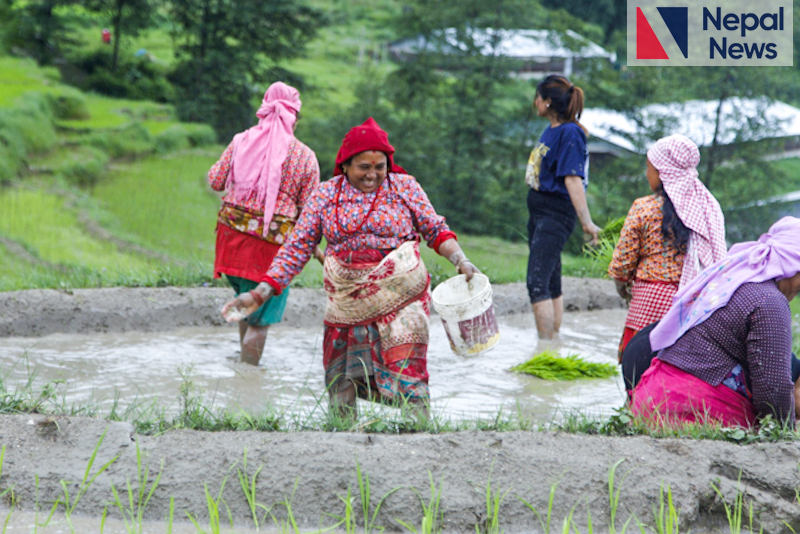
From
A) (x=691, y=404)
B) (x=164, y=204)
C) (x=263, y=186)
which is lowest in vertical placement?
(x=691, y=404)

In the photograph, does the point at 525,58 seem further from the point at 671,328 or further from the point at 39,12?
the point at 671,328

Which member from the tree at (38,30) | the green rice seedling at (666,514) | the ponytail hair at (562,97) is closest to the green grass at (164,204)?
the tree at (38,30)

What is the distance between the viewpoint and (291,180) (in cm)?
498

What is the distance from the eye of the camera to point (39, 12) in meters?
19.0

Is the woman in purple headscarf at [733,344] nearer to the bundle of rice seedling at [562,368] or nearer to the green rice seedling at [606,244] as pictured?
the bundle of rice seedling at [562,368]

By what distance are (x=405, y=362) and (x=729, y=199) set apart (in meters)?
15.1

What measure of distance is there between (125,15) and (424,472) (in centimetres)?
1948

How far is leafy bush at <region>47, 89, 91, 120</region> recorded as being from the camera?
15.8 m

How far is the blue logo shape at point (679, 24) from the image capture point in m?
19.0

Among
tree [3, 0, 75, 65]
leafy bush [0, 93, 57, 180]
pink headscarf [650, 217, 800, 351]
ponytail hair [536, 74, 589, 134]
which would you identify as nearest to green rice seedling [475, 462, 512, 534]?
pink headscarf [650, 217, 800, 351]

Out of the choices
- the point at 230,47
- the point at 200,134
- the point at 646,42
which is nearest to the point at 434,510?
the point at 200,134

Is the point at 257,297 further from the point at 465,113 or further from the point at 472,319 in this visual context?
the point at 465,113

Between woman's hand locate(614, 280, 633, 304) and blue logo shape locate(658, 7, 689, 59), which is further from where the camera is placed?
blue logo shape locate(658, 7, 689, 59)

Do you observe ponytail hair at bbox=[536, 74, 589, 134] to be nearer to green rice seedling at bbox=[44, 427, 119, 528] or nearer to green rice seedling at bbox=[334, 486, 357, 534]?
green rice seedling at bbox=[334, 486, 357, 534]
